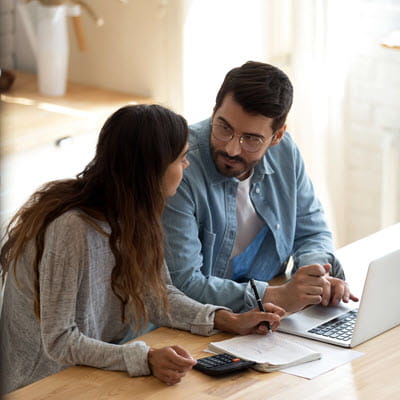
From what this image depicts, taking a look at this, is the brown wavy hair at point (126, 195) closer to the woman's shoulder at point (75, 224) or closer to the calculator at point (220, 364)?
the woman's shoulder at point (75, 224)

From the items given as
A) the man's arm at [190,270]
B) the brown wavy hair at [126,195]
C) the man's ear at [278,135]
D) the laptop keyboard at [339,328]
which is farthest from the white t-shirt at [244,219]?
the brown wavy hair at [126,195]

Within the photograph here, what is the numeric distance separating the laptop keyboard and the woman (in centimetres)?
12

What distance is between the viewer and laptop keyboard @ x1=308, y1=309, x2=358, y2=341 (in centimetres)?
159

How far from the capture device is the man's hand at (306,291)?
5.51ft

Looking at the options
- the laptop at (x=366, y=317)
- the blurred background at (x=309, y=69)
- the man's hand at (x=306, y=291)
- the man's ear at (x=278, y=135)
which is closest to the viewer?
the laptop at (x=366, y=317)

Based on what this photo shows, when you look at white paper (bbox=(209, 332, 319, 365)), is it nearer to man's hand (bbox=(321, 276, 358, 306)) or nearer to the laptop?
the laptop

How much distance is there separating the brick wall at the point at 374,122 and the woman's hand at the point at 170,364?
2107mm

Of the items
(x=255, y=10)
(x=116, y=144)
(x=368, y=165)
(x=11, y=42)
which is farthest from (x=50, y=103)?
(x=116, y=144)

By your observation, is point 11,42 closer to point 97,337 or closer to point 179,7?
point 179,7

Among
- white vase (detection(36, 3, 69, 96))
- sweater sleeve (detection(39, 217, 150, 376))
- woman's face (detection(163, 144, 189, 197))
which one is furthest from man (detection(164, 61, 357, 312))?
white vase (detection(36, 3, 69, 96))

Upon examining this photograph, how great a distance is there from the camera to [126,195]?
1.44 m

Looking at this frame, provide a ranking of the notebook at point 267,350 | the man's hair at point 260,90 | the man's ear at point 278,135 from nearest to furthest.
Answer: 1. the notebook at point 267,350
2. the man's hair at point 260,90
3. the man's ear at point 278,135

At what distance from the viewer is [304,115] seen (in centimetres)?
331

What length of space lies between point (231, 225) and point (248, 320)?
391 mm
